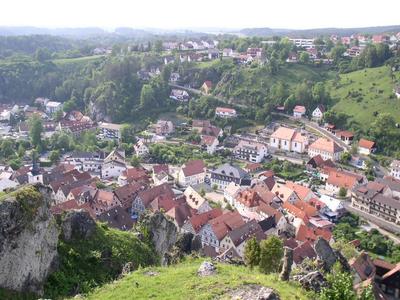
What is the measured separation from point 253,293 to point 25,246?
1078 cm

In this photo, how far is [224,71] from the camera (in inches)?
4754

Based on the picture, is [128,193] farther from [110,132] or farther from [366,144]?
[366,144]

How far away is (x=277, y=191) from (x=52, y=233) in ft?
140

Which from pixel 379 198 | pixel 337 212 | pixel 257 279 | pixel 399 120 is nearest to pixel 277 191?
pixel 337 212

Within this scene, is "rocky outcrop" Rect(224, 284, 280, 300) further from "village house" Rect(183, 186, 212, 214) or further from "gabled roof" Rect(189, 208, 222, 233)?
"village house" Rect(183, 186, 212, 214)

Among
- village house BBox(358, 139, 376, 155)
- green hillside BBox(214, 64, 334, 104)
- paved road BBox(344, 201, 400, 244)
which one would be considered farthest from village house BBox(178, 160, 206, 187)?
green hillside BBox(214, 64, 334, 104)

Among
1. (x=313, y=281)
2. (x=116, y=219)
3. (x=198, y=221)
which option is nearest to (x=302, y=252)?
(x=198, y=221)

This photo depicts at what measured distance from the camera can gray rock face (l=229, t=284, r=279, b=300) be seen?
47.8 ft

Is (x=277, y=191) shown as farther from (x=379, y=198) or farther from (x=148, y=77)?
(x=148, y=77)

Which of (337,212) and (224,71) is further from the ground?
(224,71)

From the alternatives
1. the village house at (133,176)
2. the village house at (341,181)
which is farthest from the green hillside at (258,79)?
the village house at (133,176)

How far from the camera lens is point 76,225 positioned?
25203 mm

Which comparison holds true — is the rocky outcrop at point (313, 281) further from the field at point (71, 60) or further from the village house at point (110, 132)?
the field at point (71, 60)

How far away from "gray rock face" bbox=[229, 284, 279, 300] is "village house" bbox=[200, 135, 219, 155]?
226ft
